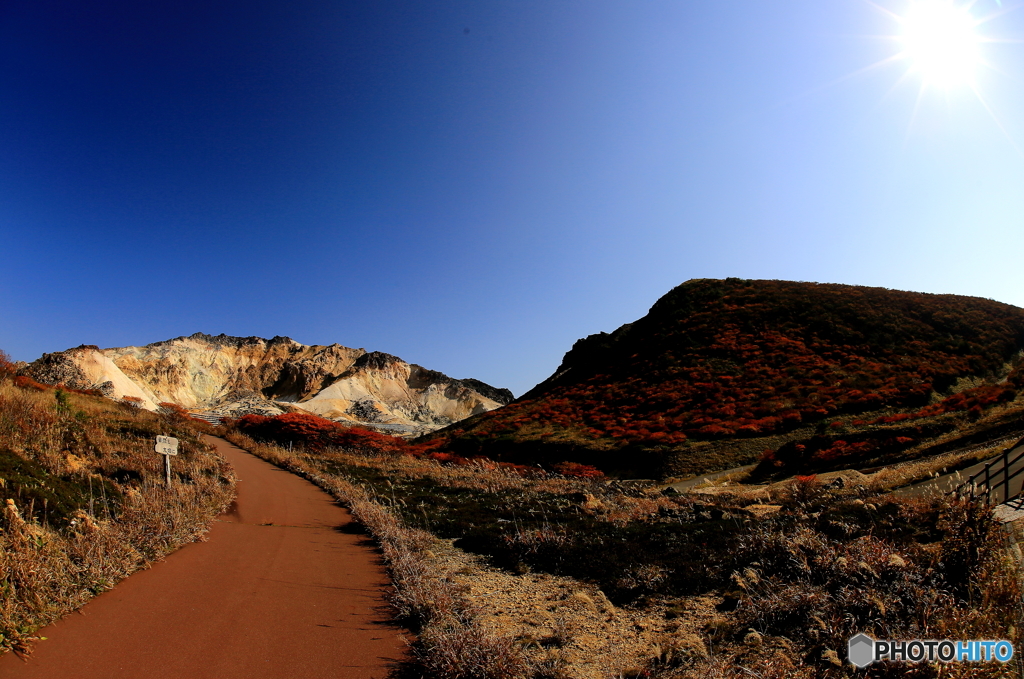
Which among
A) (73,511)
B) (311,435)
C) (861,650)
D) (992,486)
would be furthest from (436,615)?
(311,435)

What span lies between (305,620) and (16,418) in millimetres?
8713

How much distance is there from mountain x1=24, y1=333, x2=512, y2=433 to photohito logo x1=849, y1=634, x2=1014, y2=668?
179ft

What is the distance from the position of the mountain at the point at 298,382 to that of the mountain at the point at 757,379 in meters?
28.6

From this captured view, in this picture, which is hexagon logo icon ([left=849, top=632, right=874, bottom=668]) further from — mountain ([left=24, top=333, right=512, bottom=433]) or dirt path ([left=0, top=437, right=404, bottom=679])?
mountain ([left=24, top=333, right=512, bottom=433])

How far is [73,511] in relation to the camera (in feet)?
20.9

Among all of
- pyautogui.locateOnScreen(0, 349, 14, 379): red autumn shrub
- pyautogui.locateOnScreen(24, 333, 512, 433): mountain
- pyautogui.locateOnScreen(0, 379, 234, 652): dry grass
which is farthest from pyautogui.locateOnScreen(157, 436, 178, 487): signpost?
pyautogui.locateOnScreen(24, 333, 512, 433): mountain

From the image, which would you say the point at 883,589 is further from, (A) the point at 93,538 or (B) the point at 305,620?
(A) the point at 93,538

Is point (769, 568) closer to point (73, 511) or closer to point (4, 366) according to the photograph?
point (73, 511)

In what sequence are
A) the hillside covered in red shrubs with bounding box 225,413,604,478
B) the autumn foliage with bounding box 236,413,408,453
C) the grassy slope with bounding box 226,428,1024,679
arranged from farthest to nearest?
the autumn foliage with bounding box 236,413,408,453
the hillside covered in red shrubs with bounding box 225,413,604,478
the grassy slope with bounding box 226,428,1024,679

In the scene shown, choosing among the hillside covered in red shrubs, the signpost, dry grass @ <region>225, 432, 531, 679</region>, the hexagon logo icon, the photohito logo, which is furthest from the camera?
the hillside covered in red shrubs

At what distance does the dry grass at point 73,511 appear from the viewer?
14.9 feet

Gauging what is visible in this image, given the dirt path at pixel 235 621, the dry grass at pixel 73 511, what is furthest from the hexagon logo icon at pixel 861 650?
the dry grass at pixel 73 511

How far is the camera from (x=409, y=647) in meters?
4.59

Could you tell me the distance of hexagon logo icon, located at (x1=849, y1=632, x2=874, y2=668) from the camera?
3787mm
